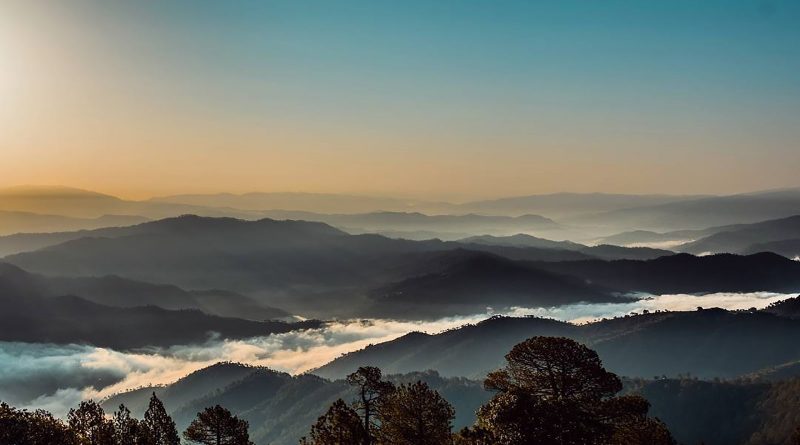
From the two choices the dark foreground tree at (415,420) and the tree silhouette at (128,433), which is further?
the tree silhouette at (128,433)

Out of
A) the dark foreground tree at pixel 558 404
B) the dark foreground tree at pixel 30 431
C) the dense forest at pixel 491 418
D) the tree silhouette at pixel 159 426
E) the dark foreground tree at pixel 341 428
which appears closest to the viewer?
the dark foreground tree at pixel 558 404

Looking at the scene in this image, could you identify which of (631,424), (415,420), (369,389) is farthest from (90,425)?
(631,424)

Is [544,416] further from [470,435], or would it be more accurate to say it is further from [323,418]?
[323,418]

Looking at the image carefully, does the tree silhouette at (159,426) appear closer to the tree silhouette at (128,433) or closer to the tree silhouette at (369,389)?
the tree silhouette at (128,433)

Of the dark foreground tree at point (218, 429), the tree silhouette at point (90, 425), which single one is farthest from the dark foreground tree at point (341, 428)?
the tree silhouette at point (90, 425)

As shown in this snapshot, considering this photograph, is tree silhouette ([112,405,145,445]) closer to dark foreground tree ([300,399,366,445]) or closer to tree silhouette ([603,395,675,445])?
dark foreground tree ([300,399,366,445])

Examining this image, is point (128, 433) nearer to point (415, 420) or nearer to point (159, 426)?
point (159, 426)

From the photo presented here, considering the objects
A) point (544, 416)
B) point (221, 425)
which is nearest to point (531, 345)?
point (544, 416)
